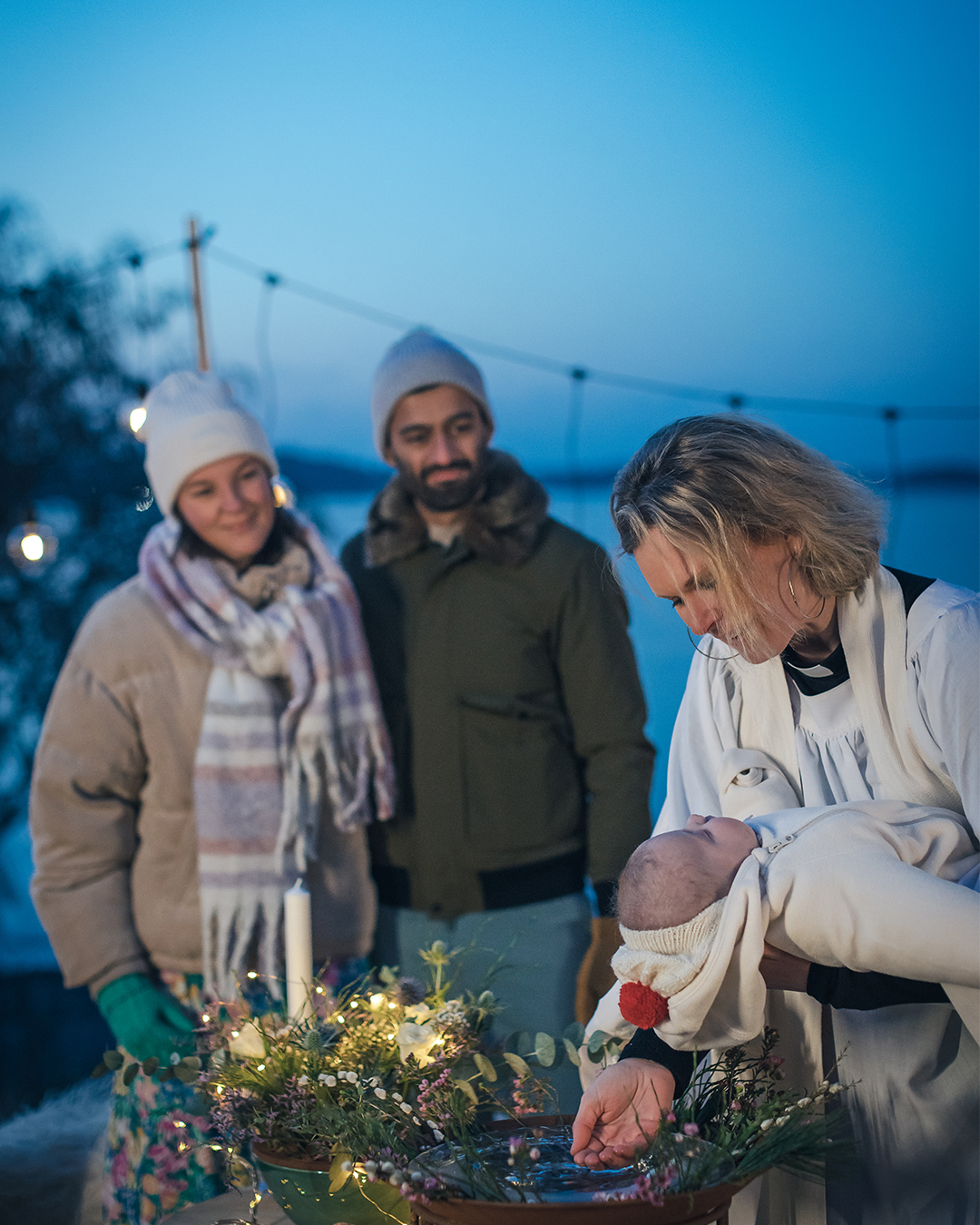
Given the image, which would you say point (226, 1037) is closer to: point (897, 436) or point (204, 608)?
point (204, 608)

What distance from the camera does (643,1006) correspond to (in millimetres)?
1127

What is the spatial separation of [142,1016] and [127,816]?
364mm

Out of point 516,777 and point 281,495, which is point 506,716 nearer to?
point 516,777

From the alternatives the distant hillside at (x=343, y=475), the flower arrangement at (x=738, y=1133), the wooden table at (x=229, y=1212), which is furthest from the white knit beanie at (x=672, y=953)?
the distant hillside at (x=343, y=475)

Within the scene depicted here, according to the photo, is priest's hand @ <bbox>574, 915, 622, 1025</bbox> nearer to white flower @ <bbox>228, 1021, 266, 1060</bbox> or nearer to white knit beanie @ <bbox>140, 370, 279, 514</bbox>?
white flower @ <bbox>228, 1021, 266, 1060</bbox>

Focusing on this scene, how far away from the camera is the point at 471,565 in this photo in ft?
7.77

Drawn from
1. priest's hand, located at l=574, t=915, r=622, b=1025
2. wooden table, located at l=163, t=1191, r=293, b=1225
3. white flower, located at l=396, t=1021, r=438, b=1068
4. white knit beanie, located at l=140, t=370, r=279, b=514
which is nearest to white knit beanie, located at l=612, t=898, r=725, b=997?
white flower, located at l=396, t=1021, r=438, b=1068

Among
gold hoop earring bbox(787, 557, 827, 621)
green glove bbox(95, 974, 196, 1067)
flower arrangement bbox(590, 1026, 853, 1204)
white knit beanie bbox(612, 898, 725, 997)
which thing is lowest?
green glove bbox(95, 974, 196, 1067)

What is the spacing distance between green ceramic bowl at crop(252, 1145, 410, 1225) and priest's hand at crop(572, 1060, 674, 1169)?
19cm

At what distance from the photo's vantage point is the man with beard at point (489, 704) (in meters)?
2.26

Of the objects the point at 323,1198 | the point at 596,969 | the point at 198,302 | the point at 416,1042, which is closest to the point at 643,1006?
the point at 416,1042

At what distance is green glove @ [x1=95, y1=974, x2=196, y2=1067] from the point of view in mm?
2016

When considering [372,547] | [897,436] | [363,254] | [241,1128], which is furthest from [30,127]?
[241,1128]

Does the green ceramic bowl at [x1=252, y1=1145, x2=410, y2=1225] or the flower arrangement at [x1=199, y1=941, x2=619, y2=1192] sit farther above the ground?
the flower arrangement at [x1=199, y1=941, x2=619, y2=1192]
